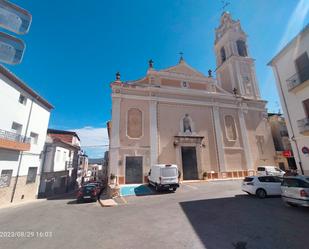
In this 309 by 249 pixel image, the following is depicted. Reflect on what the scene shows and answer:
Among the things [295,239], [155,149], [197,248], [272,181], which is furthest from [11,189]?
[272,181]

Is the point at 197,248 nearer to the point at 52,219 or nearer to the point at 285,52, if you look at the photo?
the point at 52,219

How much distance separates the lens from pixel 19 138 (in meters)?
15.1

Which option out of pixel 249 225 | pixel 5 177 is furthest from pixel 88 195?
pixel 249 225

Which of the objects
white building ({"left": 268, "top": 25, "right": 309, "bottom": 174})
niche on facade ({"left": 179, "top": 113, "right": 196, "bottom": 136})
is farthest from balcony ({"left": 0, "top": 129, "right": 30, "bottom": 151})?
white building ({"left": 268, "top": 25, "right": 309, "bottom": 174})

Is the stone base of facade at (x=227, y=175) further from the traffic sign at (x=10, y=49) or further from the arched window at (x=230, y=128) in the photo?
the traffic sign at (x=10, y=49)

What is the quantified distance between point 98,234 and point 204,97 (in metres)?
20.1

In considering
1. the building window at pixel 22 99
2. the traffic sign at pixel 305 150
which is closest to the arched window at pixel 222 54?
the traffic sign at pixel 305 150

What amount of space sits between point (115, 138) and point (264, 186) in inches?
531

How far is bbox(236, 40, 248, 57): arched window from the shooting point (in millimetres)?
27069

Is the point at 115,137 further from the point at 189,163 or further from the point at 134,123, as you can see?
the point at 189,163

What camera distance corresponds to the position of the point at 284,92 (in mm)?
12461

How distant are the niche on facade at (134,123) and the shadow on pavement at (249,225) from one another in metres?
11.1

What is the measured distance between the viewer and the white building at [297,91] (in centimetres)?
1076

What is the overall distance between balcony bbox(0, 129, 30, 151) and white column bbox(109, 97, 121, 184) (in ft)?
25.2
